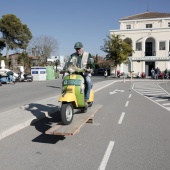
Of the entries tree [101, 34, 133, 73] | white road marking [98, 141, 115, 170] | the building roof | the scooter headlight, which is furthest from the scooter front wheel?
the building roof

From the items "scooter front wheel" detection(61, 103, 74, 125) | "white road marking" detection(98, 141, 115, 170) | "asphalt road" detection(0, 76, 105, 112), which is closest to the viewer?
"white road marking" detection(98, 141, 115, 170)

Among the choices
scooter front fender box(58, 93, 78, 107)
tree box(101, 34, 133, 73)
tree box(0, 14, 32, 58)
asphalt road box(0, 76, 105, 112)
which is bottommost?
asphalt road box(0, 76, 105, 112)

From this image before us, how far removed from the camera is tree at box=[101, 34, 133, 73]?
47.8 metres

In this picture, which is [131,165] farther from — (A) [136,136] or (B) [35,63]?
(B) [35,63]

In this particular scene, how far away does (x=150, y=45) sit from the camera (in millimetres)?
55031

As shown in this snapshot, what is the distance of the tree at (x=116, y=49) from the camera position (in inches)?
A: 1880

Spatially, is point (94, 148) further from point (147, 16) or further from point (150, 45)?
point (147, 16)

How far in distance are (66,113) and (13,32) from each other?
49.8 m

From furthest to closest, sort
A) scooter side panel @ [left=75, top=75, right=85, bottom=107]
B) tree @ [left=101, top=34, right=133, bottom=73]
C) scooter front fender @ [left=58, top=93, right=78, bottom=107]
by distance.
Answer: tree @ [left=101, top=34, right=133, bottom=73]
scooter side panel @ [left=75, top=75, right=85, bottom=107]
scooter front fender @ [left=58, top=93, right=78, bottom=107]

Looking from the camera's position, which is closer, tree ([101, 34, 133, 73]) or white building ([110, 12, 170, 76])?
tree ([101, 34, 133, 73])

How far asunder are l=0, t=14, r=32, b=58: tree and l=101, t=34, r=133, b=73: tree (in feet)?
56.9

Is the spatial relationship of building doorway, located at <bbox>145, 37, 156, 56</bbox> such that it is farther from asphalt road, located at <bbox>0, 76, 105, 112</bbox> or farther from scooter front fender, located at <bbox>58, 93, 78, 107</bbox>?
scooter front fender, located at <bbox>58, 93, 78, 107</bbox>

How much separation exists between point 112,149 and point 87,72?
2.84 meters

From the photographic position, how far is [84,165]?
4.52 meters
